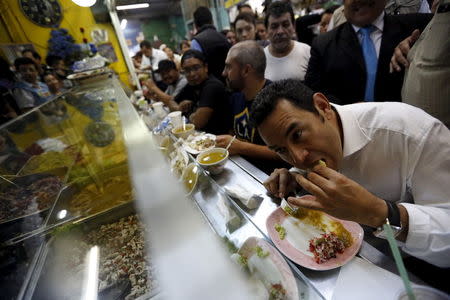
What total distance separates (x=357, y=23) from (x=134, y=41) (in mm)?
Result: 22373

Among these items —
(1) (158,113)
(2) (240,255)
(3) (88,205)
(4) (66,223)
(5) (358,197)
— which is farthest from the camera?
(1) (158,113)

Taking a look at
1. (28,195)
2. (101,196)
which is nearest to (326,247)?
(101,196)

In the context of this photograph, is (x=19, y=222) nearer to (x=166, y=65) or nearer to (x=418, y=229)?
(x=418, y=229)

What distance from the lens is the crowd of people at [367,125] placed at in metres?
0.86

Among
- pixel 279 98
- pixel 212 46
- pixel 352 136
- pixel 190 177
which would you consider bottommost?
pixel 190 177

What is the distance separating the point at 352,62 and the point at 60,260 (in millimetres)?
2839

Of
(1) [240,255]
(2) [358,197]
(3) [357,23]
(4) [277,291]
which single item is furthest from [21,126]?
(3) [357,23]

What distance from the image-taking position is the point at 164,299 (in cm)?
81

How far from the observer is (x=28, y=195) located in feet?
5.55

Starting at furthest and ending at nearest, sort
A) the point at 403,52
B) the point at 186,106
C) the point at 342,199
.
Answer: the point at 186,106, the point at 403,52, the point at 342,199

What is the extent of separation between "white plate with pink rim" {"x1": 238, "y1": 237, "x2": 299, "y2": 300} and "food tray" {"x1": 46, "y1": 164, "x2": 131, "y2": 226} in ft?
3.97

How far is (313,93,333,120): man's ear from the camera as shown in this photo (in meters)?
1.21

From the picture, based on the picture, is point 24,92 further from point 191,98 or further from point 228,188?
point 228,188

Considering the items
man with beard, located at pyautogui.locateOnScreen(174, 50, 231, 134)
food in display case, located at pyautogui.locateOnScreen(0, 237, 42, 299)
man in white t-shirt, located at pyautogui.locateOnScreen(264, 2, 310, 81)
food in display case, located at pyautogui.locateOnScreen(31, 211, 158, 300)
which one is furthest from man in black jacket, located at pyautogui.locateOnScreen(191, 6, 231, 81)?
food in display case, located at pyautogui.locateOnScreen(0, 237, 42, 299)
